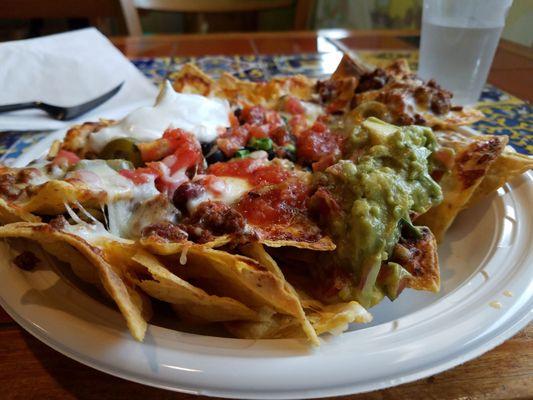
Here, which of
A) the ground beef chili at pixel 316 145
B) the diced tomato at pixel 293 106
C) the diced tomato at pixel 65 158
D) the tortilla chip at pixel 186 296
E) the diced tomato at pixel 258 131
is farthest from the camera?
the diced tomato at pixel 293 106

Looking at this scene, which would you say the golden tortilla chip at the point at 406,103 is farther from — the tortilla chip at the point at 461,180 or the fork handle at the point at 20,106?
the fork handle at the point at 20,106

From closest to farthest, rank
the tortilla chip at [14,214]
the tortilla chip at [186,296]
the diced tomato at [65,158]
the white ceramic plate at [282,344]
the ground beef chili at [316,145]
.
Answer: the white ceramic plate at [282,344] < the tortilla chip at [186,296] < the tortilla chip at [14,214] < the diced tomato at [65,158] < the ground beef chili at [316,145]

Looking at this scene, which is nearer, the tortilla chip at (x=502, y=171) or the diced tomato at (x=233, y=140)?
the tortilla chip at (x=502, y=171)

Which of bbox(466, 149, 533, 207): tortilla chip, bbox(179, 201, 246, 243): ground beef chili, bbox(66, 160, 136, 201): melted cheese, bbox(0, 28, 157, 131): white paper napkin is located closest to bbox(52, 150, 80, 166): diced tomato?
bbox(66, 160, 136, 201): melted cheese

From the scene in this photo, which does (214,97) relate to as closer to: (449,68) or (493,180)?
(493,180)

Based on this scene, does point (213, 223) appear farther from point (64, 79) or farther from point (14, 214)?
point (64, 79)

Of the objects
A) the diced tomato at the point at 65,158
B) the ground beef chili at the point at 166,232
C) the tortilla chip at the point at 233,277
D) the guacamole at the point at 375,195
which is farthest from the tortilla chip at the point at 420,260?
the diced tomato at the point at 65,158

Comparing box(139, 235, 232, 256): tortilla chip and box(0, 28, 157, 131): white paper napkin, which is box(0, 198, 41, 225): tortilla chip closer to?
box(139, 235, 232, 256): tortilla chip
